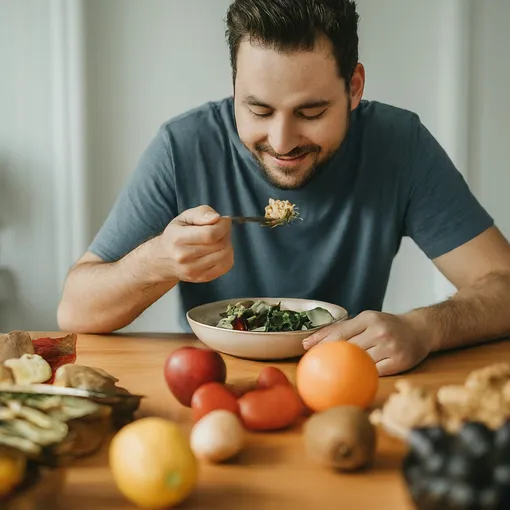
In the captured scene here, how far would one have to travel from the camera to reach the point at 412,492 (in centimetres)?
60

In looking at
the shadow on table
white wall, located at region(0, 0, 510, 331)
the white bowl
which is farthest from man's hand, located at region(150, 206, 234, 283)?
white wall, located at region(0, 0, 510, 331)

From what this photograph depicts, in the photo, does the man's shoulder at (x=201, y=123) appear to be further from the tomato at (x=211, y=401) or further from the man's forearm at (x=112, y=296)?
the tomato at (x=211, y=401)

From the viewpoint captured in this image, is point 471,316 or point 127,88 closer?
point 471,316

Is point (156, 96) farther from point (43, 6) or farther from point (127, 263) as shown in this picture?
point (127, 263)

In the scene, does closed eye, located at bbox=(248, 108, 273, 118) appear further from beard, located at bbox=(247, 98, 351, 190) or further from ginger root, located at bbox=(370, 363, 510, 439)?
ginger root, located at bbox=(370, 363, 510, 439)

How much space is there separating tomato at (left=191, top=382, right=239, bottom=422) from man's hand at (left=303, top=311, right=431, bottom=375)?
31 cm

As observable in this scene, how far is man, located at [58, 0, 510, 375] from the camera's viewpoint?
141 cm

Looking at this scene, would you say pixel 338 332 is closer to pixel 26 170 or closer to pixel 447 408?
pixel 447 408

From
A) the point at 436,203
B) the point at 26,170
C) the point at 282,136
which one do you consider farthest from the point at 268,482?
the point at 26,170

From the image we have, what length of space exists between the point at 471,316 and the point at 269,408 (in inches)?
24.3

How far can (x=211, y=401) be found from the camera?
87cm

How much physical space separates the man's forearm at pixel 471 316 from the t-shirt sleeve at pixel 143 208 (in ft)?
2.20

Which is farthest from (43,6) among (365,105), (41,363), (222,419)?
(222,419)

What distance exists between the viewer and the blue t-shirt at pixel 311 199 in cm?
167
